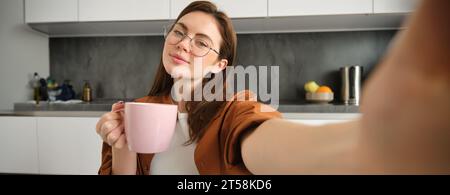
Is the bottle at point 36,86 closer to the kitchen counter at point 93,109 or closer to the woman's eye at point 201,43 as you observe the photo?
the kitchen counter at point 93,109

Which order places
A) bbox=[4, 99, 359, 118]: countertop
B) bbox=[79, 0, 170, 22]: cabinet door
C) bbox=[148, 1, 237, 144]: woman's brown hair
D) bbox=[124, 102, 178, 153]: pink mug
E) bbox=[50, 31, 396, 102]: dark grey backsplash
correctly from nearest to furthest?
bbox=[124, 102, 178, 153]: pink mug, bbox=[148, 1, 237, 144]: woman's brown hair, bbox=[4, 99, 359, 118]: countertop, bbox=[79, 0, 170, 22]: cabinet door, bbox=[50, 31, 396, 102]: dark grey backsplash

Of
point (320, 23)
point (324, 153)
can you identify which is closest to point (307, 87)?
point (320, 23)

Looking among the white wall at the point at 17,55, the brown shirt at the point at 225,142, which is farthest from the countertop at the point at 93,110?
the brown shirt at the point at 225,142

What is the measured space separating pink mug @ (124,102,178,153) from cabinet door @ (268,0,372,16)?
81 cm

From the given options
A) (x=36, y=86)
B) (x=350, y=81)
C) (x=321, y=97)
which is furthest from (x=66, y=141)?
(x=350, y=81)

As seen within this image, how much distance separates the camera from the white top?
31 cm

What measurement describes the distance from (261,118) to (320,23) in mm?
969

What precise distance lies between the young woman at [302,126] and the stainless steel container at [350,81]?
86cm

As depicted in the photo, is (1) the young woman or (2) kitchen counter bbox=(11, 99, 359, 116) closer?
(1) the young woman

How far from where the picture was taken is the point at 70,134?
0.73m

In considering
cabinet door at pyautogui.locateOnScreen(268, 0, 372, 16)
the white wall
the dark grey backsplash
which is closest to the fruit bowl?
the dark grey backsplash

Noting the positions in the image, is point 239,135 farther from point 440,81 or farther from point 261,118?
point 440,81

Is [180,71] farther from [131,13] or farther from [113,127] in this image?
[131,13]

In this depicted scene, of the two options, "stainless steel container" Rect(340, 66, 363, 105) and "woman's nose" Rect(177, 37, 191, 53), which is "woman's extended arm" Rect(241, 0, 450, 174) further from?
"stainless steel container" Rect(340, 66, 363, 105)
